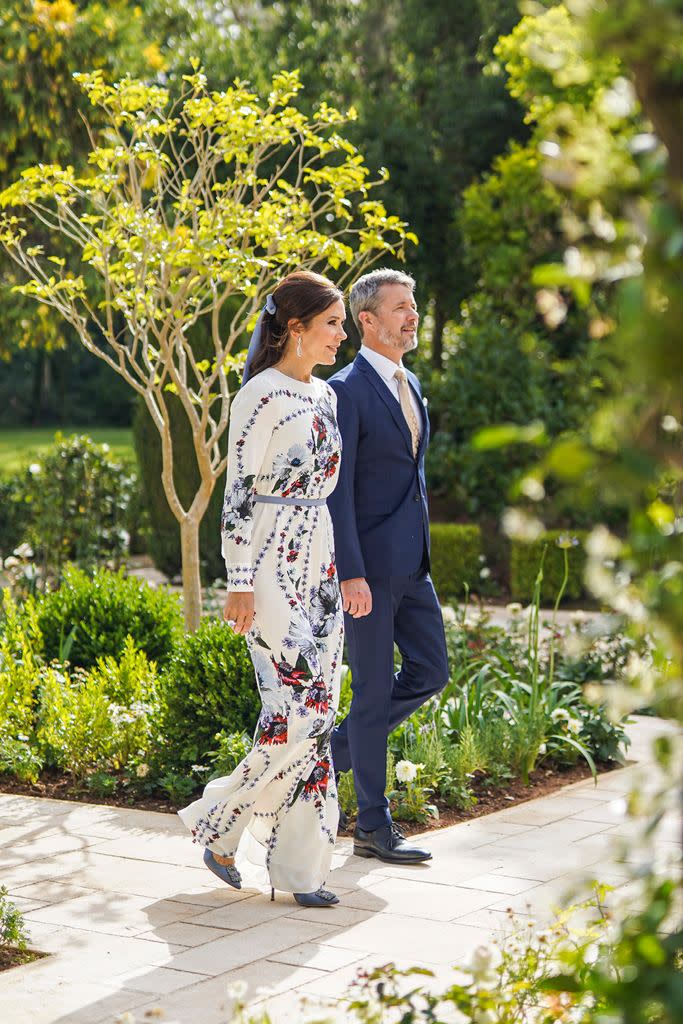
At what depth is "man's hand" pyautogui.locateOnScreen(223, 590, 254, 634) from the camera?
Answer: 3.95 metres

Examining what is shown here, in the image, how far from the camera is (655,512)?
159 cm

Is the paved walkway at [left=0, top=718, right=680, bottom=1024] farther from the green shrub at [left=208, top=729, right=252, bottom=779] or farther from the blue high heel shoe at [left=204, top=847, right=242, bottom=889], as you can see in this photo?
the green shrub at [left=208, top=729, right=252, bottom=779]

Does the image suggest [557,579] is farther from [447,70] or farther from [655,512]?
[655,512]

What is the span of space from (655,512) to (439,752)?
12.4ft

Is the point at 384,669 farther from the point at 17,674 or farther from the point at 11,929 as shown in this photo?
the point at 17,674

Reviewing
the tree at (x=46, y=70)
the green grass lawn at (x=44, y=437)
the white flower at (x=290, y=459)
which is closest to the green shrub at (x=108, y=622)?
the white flower at (x=290, y=459)

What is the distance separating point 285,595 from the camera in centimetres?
404

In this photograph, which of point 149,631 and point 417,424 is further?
point 149,631

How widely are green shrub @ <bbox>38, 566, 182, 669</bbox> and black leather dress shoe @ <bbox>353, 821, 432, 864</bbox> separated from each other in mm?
2268

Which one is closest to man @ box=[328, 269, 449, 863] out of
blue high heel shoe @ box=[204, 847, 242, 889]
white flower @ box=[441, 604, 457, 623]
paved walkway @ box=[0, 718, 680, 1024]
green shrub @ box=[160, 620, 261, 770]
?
paved walkway @ box=[0, 718, 680, 1024]

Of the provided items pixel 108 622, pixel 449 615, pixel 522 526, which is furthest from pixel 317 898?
pixel 449 615

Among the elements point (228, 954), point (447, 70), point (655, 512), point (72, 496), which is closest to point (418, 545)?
point (228, 954)

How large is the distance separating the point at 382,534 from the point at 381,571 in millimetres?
126

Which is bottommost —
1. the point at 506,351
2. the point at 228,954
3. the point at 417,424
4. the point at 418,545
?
the point at 228,954
